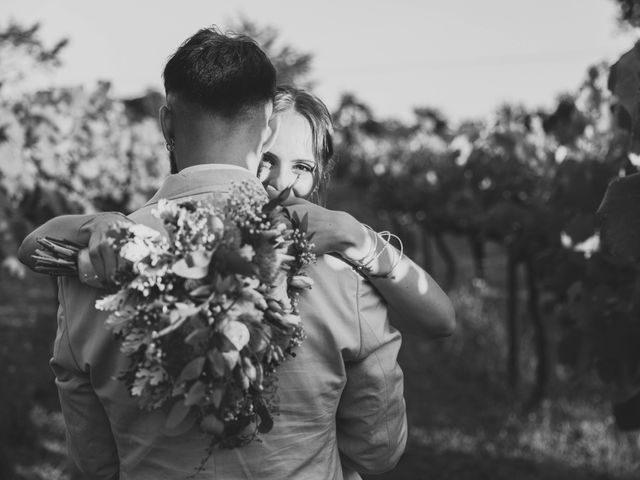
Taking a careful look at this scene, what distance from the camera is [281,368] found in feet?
5.64

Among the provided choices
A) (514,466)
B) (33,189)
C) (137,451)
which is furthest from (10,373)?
(137,451)

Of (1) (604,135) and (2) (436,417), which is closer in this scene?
(1) (604,135)

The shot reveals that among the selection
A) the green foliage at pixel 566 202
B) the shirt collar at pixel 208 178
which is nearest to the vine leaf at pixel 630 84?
the green foliage at pixel 566 202

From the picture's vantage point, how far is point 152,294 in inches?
61.4

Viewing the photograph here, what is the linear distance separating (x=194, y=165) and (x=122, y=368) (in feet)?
1.50

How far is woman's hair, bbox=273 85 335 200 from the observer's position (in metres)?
2.28

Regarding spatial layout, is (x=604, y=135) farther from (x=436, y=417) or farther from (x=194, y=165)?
(x=194, y=165)

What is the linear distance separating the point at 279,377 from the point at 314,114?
0.88 metres

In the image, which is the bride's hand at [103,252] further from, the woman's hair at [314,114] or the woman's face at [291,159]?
the woman's hair at [314,114]

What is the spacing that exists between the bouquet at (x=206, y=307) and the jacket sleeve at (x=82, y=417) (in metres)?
0.21

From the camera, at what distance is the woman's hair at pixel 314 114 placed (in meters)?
2.28

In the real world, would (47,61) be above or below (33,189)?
above

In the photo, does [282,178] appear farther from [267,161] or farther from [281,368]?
[281,368]

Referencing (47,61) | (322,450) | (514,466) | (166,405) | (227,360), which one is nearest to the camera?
(227,360)
